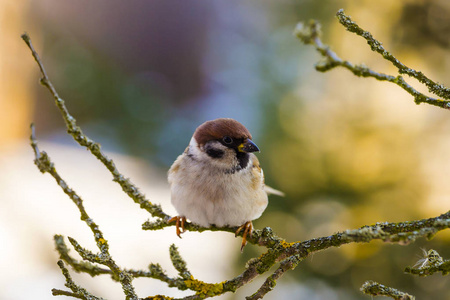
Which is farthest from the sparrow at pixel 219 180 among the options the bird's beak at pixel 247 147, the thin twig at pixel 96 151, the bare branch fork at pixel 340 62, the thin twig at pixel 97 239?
the bare branch fork at pixel 340 62

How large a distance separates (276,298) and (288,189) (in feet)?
1.45

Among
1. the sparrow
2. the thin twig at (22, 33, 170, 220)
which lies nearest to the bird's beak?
the sparrow

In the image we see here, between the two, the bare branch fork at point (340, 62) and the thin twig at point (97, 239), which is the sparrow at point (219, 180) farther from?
the bare branch fork at point (340, 62)

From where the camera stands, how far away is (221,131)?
4.86 ft

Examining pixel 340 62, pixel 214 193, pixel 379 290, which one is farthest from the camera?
pixel 214 193

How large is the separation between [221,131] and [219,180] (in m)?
0.15

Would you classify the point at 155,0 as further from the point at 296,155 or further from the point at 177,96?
the point at 296,155

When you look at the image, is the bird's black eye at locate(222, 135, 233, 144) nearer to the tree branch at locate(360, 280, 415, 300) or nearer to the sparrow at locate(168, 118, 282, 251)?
the sparrow at locate(168, 118, 282, 251)

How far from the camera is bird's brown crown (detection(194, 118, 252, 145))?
4.75 ft

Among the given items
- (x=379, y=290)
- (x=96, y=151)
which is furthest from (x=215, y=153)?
(x=379, y=290)

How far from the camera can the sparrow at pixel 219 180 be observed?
4.60 feet

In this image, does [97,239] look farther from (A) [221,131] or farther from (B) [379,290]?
(A) [221,131]

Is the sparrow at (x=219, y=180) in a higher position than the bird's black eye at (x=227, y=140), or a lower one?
lower

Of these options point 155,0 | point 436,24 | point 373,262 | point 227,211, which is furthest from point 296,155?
point 155,0
